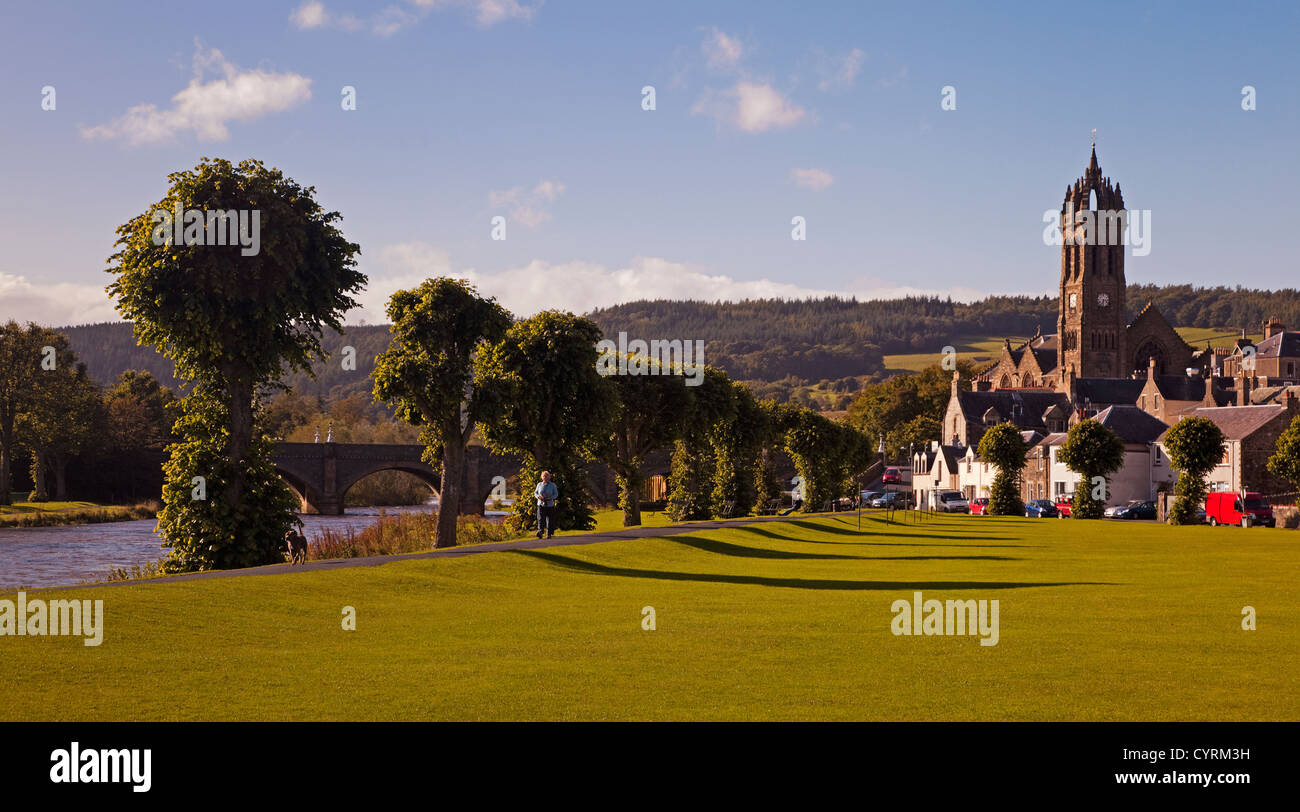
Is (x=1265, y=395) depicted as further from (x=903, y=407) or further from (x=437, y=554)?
(x=437, y=554)

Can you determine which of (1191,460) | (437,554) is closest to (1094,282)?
(1191,460)

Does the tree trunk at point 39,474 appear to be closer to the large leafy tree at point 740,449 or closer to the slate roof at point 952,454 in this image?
the large leafy tree at point 740,449

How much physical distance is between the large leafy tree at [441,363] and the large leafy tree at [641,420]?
2035cm

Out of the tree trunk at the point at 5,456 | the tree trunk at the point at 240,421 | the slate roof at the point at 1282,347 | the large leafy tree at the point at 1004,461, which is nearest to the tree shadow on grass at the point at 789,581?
the tree trunk at the point at 240,421

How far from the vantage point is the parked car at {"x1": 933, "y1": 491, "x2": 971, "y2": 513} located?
11069 cm

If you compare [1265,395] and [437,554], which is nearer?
[437,554]

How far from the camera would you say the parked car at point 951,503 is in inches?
4358

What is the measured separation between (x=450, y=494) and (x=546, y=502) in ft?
39.0

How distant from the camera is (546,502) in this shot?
1577 inches

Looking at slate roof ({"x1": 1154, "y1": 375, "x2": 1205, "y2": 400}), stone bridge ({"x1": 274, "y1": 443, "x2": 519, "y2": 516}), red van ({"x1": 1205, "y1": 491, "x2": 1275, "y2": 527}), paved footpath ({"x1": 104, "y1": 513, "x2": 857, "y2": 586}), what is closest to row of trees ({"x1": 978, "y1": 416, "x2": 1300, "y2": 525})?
red van ({"x1": 1205, "y1": 491, "x2": 1275, "y2": 527})

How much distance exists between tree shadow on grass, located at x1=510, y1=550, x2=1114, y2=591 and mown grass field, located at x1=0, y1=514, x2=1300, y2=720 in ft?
0.48

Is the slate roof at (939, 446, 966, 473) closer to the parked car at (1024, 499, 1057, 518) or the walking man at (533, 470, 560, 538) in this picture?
the parked car at (1024, 499, 1057, 518)
